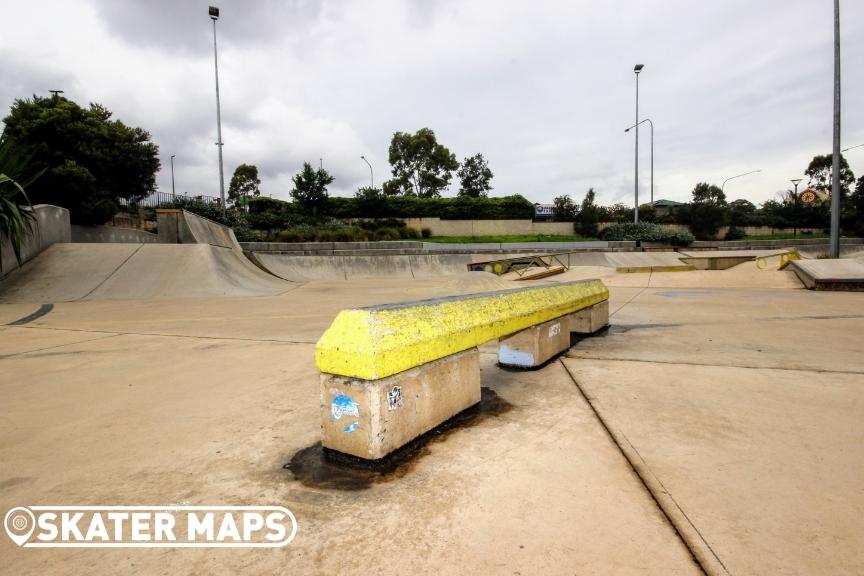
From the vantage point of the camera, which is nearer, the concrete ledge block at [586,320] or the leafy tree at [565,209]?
the concrete ledge block at [586,320]

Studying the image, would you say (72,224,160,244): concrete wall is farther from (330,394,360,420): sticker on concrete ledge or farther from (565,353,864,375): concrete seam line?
(330,394,360,420): sticker on concrete ledge

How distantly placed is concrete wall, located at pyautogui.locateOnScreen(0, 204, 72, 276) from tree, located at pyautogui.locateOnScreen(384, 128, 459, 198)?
41235 millimetres

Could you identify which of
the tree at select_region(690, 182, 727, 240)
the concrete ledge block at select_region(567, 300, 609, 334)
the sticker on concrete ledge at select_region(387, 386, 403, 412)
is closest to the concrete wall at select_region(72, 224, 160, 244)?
the concrete ledge block at select_region(567, 300, 609, 334)

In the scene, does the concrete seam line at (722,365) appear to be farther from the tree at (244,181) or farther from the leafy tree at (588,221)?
the tree at (244,181)

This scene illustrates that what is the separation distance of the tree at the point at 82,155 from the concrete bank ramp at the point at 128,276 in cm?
973

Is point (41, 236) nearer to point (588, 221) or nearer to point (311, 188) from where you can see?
point (311, 188)

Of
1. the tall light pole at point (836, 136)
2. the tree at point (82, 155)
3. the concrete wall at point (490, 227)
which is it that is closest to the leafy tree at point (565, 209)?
the concrete wall at point (490, 227)

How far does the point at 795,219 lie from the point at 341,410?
4920 centimetres

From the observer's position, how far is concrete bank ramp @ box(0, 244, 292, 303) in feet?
31.7

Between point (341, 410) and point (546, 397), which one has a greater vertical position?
point (341, 410)

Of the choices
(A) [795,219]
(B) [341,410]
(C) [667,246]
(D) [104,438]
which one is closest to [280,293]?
(D) [104,438]

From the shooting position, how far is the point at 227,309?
26.6 feet

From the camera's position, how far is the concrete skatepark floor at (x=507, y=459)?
1.51 m

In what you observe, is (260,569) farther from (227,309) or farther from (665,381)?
(227,309)
